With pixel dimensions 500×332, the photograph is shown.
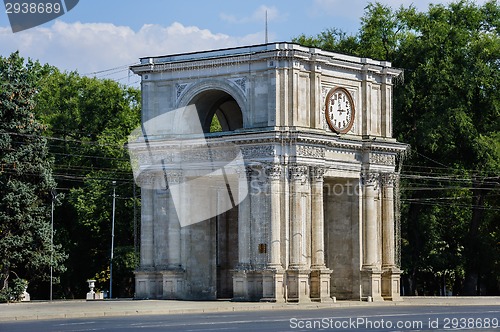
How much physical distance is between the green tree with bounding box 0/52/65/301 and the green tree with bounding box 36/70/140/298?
12.8m

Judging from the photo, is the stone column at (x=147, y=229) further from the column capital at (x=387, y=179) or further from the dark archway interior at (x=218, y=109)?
the column capital at (x=387, y=179)

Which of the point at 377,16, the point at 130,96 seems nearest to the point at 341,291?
the point at 377,16

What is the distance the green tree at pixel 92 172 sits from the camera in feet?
289

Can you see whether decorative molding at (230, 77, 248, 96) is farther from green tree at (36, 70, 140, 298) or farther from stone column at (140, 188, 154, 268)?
green tree at (36, 70, 140, 298)

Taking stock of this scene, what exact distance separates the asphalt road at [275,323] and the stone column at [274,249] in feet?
39.3

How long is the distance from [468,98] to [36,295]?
3330 centimetres

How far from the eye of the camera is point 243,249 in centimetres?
6150

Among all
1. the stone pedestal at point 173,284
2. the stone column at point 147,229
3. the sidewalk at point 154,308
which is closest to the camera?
the sidewalk at point 154,308

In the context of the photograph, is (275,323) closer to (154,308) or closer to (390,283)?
(154,308)

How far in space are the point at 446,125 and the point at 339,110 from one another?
16.4 meters

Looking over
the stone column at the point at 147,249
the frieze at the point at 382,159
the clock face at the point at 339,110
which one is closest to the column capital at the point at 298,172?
the clock face at the point at 339,110

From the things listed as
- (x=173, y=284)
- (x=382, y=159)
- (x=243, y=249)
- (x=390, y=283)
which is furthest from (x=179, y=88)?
(x=390, y=283)

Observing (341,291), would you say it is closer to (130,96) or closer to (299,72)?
(299,72)

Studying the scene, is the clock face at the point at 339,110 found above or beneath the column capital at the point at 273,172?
above
